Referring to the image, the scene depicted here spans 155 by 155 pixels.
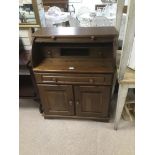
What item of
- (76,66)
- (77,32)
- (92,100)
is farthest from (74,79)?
(77,32)

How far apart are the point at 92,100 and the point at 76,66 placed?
1.33 ft

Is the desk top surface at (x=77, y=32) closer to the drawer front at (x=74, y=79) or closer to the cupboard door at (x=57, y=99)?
the drawer front at (x=74, y=79)

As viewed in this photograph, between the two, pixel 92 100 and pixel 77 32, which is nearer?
pixel 77 32

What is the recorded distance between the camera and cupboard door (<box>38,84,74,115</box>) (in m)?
1.69

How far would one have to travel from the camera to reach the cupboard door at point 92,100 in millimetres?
1633

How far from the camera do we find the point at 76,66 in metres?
1.59

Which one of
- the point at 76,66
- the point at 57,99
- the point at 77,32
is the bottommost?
the point at 57,99

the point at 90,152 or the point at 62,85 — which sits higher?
the point at 62,85

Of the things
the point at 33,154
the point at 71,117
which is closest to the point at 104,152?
the point at 71,117

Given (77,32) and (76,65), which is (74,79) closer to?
(76,65)

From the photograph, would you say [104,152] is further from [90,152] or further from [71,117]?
[71,117]
